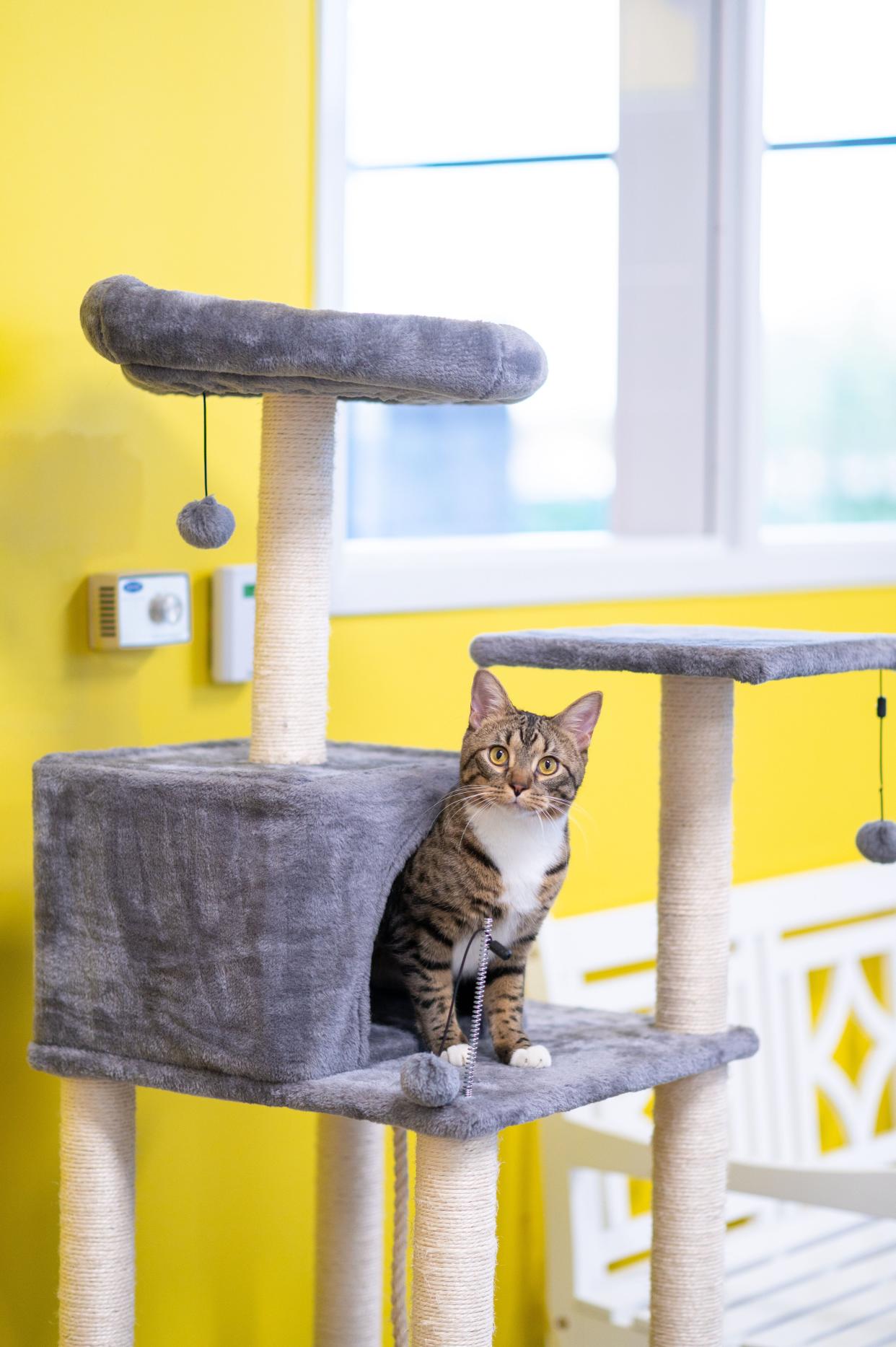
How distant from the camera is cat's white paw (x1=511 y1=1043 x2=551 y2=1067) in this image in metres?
1.41

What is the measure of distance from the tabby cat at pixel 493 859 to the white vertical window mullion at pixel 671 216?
3.84 feet

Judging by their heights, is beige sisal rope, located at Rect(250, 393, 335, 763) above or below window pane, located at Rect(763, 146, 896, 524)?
below

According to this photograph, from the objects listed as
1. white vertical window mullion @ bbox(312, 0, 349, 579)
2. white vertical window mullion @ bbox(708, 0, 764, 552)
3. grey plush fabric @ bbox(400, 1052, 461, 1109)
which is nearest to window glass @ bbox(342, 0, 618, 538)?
white vertical window mullion @ bbox(708, 0, 764, 552)

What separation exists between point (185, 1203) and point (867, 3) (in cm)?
217

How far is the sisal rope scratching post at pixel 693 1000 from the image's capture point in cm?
157

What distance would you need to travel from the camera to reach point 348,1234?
1748 mm

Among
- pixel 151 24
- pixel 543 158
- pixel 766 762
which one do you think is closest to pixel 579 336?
pixel 543 158

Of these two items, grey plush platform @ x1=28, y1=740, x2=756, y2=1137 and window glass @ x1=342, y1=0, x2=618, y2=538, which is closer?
grey plush platform @ x1=28, y1=740, x2=756, y2=1137

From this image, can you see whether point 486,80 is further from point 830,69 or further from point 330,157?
point 330,157

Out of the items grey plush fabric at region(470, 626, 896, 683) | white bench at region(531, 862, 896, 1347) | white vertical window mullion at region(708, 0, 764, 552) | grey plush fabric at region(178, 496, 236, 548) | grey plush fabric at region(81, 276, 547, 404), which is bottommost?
white bench at region(531, 862, 896, 1347)

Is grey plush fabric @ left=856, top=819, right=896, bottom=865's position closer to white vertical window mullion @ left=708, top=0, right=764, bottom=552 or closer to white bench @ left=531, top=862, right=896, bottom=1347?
white bench @ left=531, top=862, right=896, bottom=1347

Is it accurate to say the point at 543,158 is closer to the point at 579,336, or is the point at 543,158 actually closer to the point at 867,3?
the point at 579,336

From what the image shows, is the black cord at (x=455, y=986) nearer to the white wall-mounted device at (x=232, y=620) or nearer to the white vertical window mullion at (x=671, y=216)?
the white wall-mounted device at (x=232, y=620)

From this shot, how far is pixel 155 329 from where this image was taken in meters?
1.32
